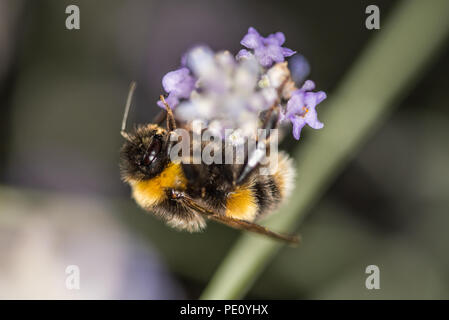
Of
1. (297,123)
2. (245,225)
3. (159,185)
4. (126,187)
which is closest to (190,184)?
(159,185)

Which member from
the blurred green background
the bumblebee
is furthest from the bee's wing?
the blurred green background

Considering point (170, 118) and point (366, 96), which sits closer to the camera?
point (170, 118)

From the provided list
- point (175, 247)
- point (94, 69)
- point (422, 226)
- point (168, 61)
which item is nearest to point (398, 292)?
point (422, 226)

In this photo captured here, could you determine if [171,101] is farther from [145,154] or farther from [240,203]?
[240,203]

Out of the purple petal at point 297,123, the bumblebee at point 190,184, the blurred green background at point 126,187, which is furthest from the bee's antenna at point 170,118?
the blurred green background at point 126,187

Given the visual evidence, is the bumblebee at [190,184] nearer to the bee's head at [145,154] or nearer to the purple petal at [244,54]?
the bee's head at [145,154]

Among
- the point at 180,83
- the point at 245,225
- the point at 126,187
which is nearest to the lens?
the point at 245,225

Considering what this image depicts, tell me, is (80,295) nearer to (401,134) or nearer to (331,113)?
(331,113)
